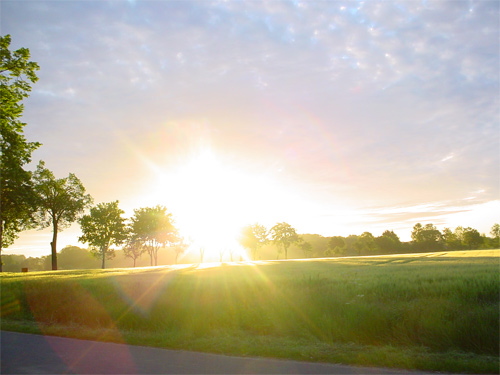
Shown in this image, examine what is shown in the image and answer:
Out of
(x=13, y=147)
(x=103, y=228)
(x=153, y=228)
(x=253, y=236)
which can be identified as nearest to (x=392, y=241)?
(x=253, y=236)

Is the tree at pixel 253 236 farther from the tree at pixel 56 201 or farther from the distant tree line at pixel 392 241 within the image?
the tree at pixel 56 201

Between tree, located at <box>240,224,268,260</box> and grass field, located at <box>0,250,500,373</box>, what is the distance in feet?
259

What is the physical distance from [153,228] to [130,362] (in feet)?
194

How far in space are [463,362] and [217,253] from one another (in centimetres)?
8897

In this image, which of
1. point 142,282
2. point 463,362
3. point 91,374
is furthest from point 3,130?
point 463,362

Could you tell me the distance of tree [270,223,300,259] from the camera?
10419 centimetres

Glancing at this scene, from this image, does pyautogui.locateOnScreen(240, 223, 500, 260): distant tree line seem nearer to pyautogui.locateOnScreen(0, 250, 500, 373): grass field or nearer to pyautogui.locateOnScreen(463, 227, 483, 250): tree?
pyautogui.locateOnScreen(463, 227, 483, 250): tree

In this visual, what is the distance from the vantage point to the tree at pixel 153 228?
211ft

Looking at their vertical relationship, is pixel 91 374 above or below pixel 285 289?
below

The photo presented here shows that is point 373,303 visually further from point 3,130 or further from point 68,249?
point 68,249

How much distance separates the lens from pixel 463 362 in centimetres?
720

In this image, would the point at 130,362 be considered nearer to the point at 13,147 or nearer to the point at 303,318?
the point at 303,318

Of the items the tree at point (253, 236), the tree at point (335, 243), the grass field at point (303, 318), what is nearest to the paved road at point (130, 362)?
the grass field at point (303, 318)

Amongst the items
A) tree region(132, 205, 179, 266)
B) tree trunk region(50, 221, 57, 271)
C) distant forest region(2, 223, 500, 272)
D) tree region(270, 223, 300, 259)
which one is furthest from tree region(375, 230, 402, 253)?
tree trunk region(50, 221, 57, 271)
